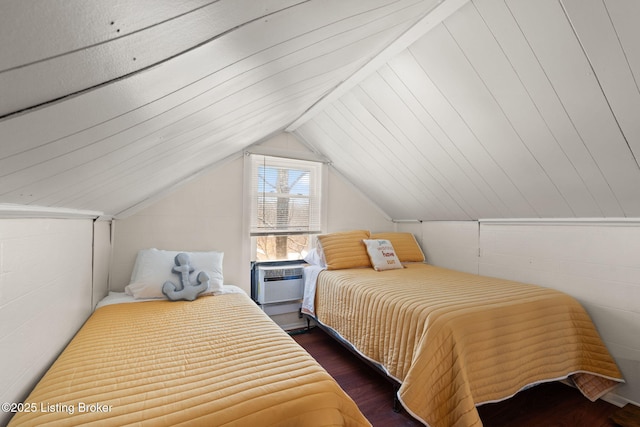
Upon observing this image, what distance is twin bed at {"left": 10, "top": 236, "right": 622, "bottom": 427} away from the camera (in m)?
0.91

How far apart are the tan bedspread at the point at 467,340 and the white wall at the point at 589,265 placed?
4.3 inches

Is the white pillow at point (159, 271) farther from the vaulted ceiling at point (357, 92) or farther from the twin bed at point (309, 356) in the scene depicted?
the vaulted ceiling at point (357, 92)

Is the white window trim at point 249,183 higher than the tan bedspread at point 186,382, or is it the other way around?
the white window trim at point 249,183

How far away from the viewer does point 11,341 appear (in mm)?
920

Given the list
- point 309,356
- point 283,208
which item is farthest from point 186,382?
point 283,208

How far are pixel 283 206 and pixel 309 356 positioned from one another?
7.00ft

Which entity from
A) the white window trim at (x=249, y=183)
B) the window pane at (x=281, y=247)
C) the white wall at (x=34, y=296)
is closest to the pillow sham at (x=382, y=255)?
the window pane at (x=281, y=247)

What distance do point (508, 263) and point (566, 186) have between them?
907mm

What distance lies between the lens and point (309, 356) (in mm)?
1220

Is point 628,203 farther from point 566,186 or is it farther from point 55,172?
point 55,172

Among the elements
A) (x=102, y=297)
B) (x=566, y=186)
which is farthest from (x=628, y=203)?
(x=102, y=297)

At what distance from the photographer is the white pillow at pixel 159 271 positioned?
2.07 meters

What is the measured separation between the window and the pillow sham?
70 centimetres

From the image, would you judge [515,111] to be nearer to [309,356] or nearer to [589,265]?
[589,265]
